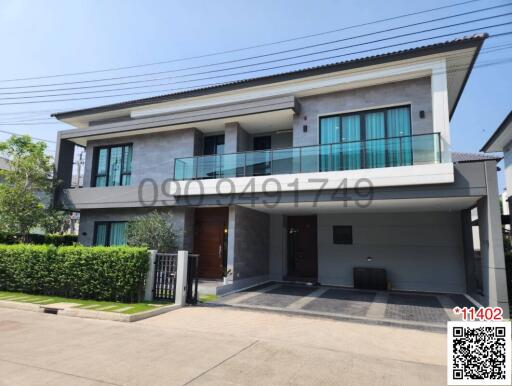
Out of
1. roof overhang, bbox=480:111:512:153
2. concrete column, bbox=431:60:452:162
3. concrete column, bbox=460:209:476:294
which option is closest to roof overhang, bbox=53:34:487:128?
concrete column, bbox=431:60:452:162

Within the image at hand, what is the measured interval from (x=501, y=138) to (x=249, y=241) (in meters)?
13.8

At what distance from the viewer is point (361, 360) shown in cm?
541

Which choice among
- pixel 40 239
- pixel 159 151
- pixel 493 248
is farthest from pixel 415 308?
pixel 40 239

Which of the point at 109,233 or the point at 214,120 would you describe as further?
the point at 109,233

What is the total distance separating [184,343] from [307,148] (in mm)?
7052

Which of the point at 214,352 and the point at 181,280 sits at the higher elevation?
the point at 181,280

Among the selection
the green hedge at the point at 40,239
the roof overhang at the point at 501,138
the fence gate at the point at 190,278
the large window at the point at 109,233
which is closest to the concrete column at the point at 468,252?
the roof overhang at the point at 501,138

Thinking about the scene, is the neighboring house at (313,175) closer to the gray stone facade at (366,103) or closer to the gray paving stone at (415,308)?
the gray stone facade at (366,103)

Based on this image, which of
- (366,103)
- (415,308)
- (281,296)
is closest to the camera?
(415,308)

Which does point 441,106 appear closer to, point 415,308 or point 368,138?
point 368,138

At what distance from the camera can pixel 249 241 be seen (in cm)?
1341

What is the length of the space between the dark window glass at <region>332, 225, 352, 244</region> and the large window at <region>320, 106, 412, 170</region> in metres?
3.83

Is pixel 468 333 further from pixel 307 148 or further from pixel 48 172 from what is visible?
pixel 48 172

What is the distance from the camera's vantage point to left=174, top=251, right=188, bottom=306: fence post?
9.55 meters
